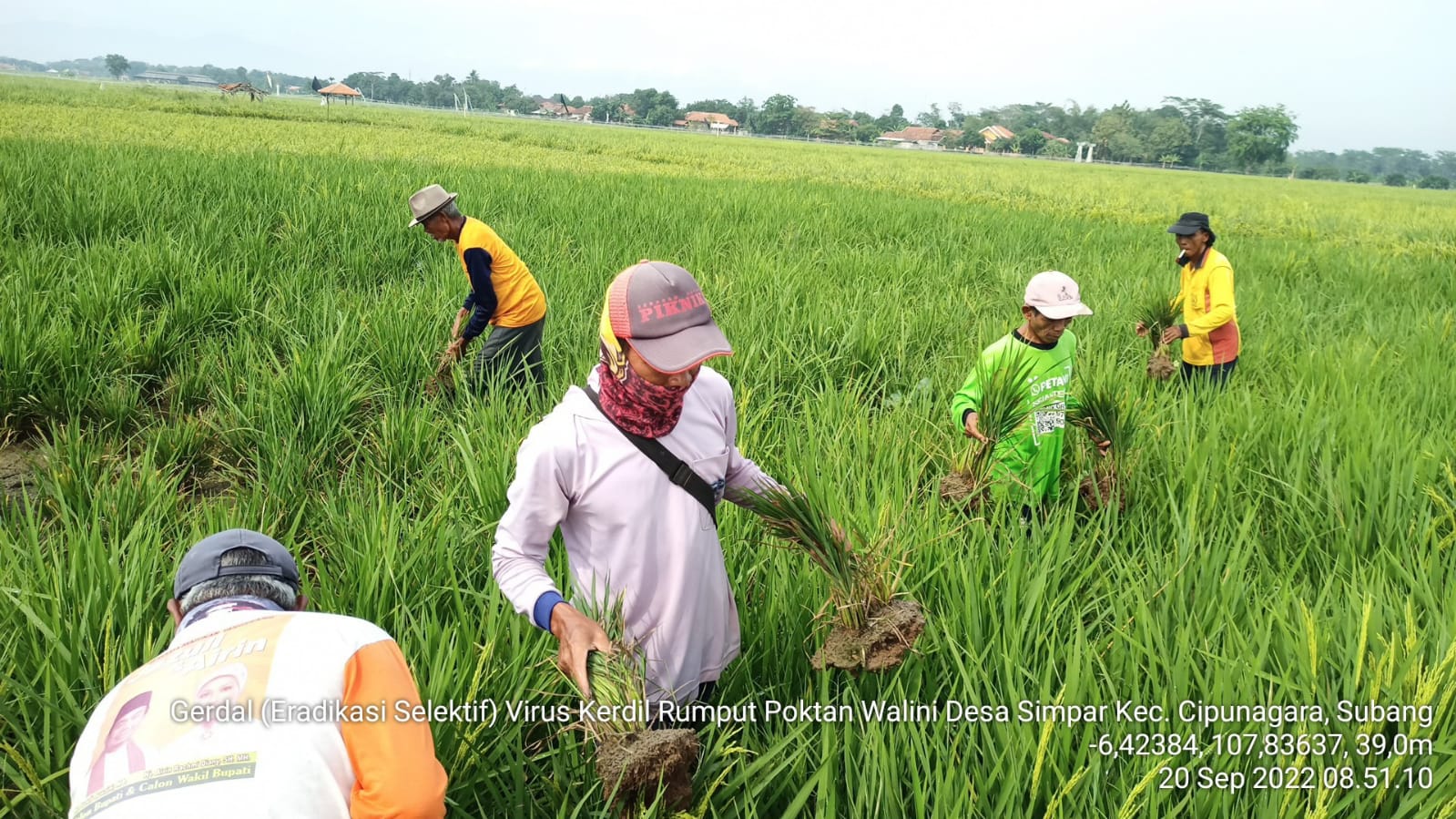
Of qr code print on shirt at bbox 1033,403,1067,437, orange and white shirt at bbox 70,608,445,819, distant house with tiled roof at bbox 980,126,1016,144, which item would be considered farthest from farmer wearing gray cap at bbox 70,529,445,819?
distant house with tiled roof at bbox 980,126,1016,144

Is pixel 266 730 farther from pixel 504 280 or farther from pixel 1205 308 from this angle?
pixel 1205 308

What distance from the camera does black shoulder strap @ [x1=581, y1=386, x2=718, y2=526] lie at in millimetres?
1419

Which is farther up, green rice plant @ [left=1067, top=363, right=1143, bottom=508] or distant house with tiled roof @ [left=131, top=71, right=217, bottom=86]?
distant house with tiled roof @ [left=131, top=71, right=217, bottom=86]

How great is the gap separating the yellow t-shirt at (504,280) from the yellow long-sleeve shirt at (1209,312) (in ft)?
10.7

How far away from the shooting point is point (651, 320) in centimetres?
133

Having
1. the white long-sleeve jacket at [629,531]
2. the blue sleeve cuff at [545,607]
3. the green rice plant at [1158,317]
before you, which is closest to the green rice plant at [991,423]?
the white long-sleeve jacket at [629,531]

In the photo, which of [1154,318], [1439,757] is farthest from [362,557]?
[1154,318]

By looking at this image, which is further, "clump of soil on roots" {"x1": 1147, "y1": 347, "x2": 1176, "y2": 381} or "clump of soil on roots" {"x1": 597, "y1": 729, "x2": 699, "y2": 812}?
"clump of soil on roots" {"x1": 1147, "y1": 347, "x2": 1176, "y2": 381}

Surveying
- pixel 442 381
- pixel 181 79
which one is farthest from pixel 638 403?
pixel 181 79

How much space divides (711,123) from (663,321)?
100 meters

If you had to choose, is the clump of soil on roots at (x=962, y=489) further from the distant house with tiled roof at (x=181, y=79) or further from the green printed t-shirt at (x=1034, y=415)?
the distant house with tiled roof at (x=181, y=79)

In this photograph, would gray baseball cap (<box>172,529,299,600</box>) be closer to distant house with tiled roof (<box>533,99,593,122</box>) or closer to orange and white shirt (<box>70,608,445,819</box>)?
orange and white shirt (<box>70,608,445,819</box>)

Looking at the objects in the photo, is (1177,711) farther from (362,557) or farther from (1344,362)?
(1344,362)

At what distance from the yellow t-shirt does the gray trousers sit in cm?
5
